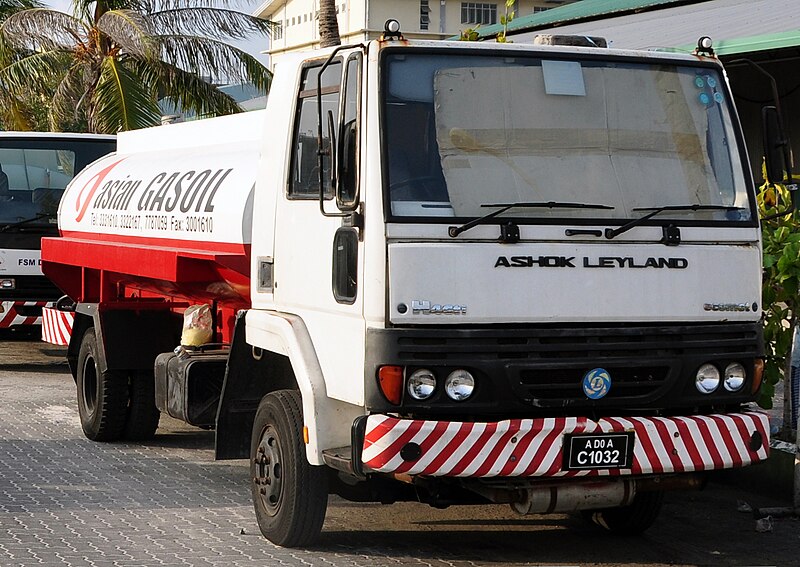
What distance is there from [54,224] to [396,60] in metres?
9.01

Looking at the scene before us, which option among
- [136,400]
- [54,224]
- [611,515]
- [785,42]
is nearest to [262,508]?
[611,515]

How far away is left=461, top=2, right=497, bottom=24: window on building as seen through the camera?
76.1 meters

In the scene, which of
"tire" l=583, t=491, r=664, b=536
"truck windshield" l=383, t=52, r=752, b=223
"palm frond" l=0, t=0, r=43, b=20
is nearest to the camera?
"truck windshield" l=383, t=52, r=752, b=223

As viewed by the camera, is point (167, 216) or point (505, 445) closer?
point (505, 445)

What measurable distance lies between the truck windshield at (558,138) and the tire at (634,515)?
5.26 ft

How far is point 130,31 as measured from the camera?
2412 cm

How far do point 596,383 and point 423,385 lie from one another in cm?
Answer: 78

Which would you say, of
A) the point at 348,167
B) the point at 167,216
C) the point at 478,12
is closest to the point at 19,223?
the point at 167,216

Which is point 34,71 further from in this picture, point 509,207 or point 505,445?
point 505,445

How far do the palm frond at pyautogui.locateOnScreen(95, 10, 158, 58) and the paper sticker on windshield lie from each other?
18.4 metres

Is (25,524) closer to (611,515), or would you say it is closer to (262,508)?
(262,508)

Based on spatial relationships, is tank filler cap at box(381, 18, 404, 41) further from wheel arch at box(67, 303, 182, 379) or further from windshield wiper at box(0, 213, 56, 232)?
windshield wiper at box(0, 213, 56, 232)

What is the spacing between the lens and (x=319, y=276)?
21.1 feet

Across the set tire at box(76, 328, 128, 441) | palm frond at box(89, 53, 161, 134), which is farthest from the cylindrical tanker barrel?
palm frond at box(89, 53, 161, 134)
